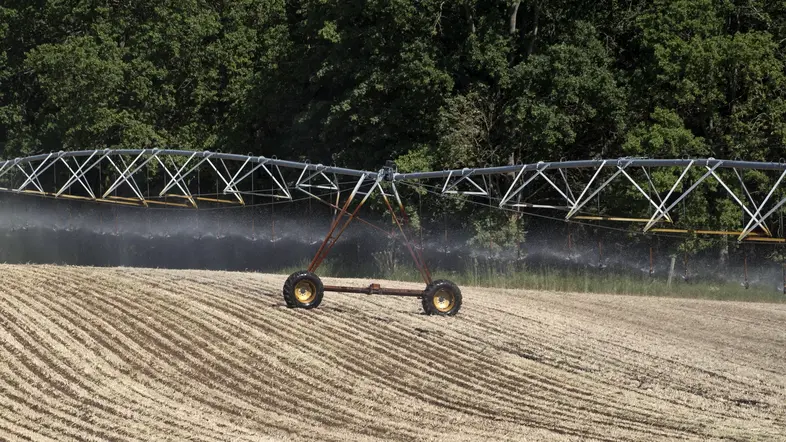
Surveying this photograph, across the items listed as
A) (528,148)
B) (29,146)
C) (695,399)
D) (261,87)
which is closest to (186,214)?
(261,87)

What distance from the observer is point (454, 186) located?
31.2 metres

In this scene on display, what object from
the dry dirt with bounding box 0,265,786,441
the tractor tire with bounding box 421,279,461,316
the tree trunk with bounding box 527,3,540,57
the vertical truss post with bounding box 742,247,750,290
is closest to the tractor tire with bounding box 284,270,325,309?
the dry dirt with bounding box 0,265,786,441

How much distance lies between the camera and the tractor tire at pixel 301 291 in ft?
99.1

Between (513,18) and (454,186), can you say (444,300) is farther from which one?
(513,18)

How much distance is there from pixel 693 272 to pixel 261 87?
2422 centimetres

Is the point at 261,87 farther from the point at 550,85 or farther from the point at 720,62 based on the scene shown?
the point at 720,62

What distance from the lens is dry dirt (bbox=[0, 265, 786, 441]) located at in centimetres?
1941

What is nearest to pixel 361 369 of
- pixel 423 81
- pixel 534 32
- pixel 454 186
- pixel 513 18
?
pixel 454 186

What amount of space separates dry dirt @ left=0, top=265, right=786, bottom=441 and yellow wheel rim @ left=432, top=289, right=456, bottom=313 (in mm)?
688

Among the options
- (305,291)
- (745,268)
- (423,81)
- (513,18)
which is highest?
(513,18)

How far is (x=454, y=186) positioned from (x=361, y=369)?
27.9 ft

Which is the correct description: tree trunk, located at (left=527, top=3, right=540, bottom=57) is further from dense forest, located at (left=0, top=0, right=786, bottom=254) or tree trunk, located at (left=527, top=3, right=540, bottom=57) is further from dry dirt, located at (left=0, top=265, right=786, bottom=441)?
dry dirt, located at (left=0, top=265, right=786, bottom=441)

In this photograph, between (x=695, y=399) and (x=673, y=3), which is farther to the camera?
(x=673, y=3)

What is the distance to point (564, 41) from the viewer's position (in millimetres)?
47938
